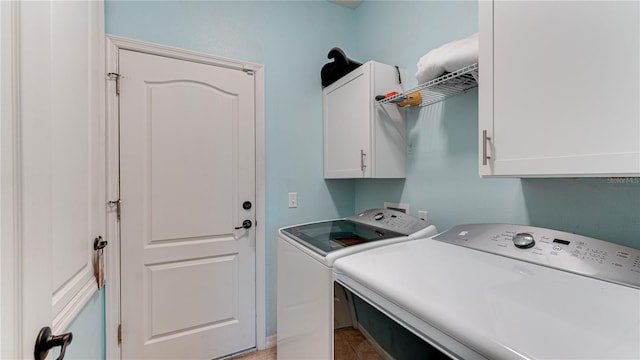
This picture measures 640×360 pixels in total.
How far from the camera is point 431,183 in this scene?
1.69 meters

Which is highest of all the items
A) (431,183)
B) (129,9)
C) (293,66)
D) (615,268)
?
(129,9)

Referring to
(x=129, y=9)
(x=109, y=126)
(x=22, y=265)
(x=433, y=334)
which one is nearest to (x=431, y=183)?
(x=433, y=334)

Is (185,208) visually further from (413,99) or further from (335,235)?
(413,99)

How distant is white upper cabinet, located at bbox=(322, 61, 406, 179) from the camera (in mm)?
1755

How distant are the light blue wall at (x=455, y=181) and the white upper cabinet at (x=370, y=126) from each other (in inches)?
3.9

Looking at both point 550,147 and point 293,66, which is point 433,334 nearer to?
point 550,147

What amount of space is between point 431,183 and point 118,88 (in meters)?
2.02

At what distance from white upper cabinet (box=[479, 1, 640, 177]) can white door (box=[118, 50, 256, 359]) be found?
154 centimetres

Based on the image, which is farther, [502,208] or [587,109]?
[502,208]

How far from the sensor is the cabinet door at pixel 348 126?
1785mm

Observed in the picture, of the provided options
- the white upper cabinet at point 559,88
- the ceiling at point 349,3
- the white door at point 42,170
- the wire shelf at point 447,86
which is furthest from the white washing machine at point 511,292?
the ceiling at point 349,3

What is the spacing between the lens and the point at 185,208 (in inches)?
71.7

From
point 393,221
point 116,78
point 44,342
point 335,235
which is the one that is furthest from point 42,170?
point 393,221

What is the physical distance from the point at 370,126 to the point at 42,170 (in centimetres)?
153
